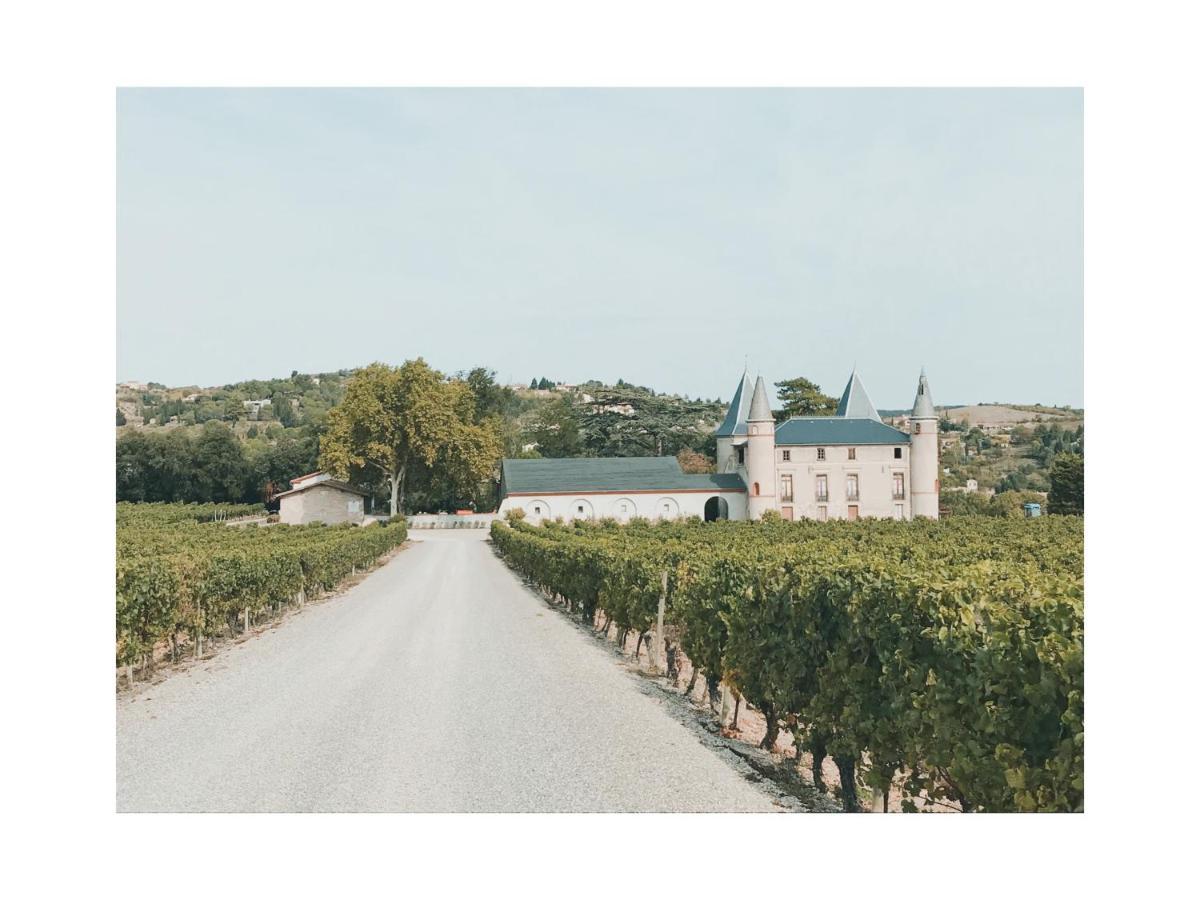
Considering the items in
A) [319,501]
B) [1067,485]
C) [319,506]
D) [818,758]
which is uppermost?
[1067,485]

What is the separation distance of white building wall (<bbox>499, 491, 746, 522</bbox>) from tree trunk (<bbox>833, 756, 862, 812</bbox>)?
4914 cm

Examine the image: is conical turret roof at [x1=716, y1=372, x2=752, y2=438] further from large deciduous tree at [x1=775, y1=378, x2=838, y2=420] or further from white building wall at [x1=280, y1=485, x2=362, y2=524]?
white building wall at [x1=280, y1=485, x2=362, y2=524]

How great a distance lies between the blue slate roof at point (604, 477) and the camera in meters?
57.1

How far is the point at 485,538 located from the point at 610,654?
1535 inches

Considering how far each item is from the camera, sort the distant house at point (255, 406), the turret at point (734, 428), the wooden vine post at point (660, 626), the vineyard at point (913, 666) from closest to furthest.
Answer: the vineyard at point (913, 666) < the wooden vine post at point (660, 626) < the distant house at point (255, 406) < the turret at point (734, 428)

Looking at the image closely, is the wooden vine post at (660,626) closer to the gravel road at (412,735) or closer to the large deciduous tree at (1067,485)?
the gravel road at (412,735)

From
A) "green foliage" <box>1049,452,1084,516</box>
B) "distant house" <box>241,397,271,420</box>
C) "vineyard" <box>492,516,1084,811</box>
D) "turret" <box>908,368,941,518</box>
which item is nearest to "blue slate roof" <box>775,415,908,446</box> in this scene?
"turret" <box>908,368,941,518</box>

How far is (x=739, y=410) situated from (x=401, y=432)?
77.6ft

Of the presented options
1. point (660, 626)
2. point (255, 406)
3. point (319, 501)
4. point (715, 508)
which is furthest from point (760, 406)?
point (660, 626)

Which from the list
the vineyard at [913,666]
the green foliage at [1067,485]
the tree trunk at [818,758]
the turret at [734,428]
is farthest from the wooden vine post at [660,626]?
the turret at [734,428]

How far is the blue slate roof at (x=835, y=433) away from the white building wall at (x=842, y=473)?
1.22 feet

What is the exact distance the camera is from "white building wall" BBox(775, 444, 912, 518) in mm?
55938

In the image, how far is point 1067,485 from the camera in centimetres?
1677

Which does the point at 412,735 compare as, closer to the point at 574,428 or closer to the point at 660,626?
the point at 660,626
